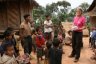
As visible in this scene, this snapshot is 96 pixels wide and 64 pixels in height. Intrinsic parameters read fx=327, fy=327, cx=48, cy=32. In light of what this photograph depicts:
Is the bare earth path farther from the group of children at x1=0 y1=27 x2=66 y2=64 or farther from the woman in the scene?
the group of children at x1=0 y1=27 x2=66 y2=64

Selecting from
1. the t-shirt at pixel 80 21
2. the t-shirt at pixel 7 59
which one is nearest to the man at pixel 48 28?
the t-shirt at pixel 80 21

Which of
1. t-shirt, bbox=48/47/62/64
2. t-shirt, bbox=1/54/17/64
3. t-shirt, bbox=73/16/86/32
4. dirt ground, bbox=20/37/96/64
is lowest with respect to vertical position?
dirt ground, bbox=20/37/96/64

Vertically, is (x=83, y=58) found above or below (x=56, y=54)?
below

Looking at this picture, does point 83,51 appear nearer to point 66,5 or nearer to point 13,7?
point 13,7

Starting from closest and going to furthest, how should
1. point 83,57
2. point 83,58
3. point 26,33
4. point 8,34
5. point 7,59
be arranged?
1. point 7,59
2. point 8,34
3. point 26,33
4. point 83,58
5. point 83,57

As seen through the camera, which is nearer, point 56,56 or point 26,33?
point 56,56

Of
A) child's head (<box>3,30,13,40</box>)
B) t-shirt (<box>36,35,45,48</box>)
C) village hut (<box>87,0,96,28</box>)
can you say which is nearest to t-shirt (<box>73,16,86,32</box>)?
t-shirt (<box>36,35,45,48</box>)

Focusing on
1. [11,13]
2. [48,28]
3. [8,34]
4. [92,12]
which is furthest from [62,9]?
[8,34]

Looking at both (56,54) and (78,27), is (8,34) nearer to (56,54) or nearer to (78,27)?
(56,54)

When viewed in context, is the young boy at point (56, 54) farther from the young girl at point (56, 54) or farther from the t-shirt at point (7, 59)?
the t-shirt at point (7, 59)

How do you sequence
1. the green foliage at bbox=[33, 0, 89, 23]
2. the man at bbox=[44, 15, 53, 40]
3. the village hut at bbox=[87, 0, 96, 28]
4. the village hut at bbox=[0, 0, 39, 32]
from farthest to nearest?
the green foliage at bbox=[33, 0, 89, 23] < the village hut at bbox=[87, 0, 96, 28] < the village hut at bbox=[0, 0, 39, 32] < the man at bbox=[44, 15, 53, 40]

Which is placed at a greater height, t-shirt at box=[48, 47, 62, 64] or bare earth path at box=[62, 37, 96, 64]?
t-shirt at box=[48, 47, 62, 64]

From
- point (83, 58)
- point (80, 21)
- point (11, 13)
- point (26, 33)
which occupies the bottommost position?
point (83, 58)

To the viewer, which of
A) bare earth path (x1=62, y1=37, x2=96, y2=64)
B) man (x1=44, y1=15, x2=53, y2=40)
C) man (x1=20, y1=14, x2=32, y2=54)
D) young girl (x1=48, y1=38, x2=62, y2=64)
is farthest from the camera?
man (x1=44, y1=15, x2=53, y2=40)
